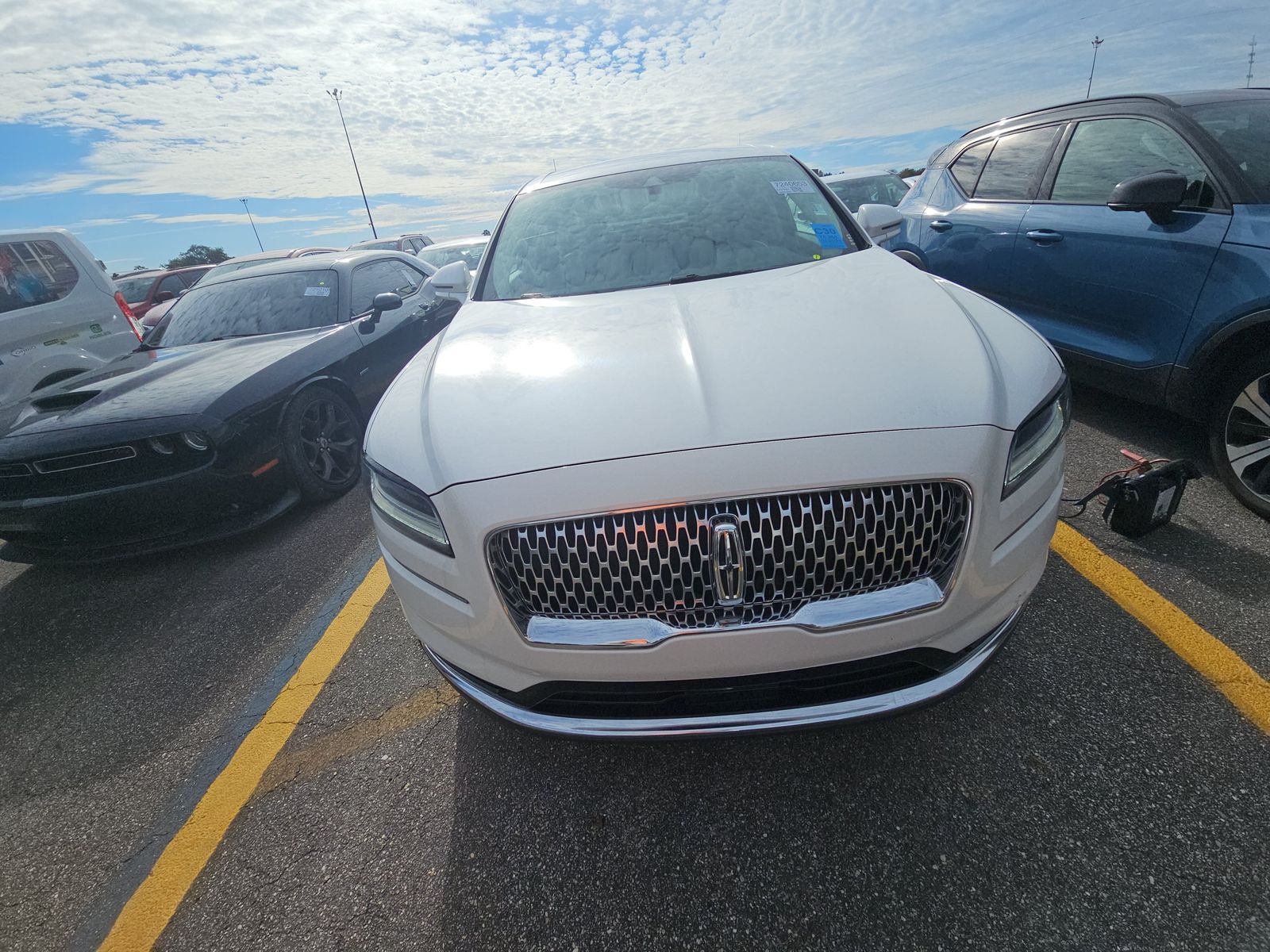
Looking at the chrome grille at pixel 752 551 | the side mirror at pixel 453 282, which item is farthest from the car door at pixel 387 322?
the chrome grille at pixel 752 551

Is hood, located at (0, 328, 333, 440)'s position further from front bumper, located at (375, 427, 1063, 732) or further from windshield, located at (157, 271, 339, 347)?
front bumper, located at (375, 427, 1063, 732)

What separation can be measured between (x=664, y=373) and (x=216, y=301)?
15.2 feet

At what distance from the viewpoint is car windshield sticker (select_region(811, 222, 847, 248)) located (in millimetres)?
2537

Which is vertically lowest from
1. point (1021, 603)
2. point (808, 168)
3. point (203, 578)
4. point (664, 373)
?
point (203, 578)

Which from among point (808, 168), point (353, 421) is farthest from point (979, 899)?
point (353, 421)

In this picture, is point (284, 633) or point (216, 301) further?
point (216, 301)

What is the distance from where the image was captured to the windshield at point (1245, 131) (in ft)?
8.66

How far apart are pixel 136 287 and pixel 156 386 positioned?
12.1 m

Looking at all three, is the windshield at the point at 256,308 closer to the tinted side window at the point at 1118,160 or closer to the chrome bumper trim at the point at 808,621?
the chrome bumper trim at the point at 808,621

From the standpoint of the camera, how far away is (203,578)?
3287 millimetres

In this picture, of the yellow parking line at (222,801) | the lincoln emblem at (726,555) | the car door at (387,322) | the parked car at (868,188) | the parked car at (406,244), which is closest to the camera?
the lincoln emblem at (726,555)

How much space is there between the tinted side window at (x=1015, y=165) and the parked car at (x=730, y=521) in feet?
8.66

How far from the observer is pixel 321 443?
393 centimetres

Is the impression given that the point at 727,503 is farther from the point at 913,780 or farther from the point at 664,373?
the point at 913,780
